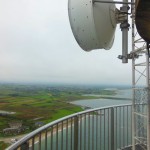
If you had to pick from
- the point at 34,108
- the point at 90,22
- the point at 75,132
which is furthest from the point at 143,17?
the point at 34,108

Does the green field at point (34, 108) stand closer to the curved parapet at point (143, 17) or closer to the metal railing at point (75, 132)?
the metal railing at point (75, 132)

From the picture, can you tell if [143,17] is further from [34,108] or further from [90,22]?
[34,108]

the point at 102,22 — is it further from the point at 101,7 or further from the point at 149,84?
the point at 149,84

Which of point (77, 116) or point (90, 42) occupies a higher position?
point (90, 42)

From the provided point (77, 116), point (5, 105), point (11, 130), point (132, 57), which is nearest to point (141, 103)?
point (132, 57)

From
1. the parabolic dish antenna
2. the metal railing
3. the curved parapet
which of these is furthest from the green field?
the curved parapet
